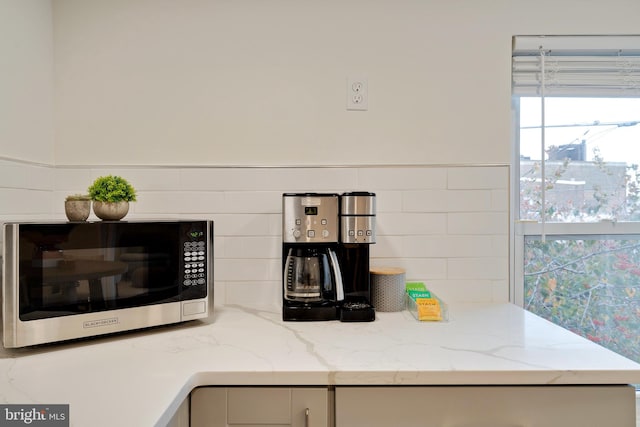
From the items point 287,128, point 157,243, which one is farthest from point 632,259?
point 157,243

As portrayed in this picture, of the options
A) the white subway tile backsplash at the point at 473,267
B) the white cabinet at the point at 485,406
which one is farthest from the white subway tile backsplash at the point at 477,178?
the white cabinet at the point at 485,406

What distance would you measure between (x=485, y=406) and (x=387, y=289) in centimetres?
48

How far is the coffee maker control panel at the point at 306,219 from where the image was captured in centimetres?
121

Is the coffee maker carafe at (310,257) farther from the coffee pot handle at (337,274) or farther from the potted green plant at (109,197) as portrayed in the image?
the potted green plant at (109,197)

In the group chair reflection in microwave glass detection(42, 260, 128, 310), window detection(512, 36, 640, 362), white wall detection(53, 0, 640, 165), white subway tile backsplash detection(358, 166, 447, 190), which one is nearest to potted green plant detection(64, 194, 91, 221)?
chair reflection in microwave glass detection(42, 260, 128, 310)

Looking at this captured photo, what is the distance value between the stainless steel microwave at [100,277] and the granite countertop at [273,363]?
0.05 m

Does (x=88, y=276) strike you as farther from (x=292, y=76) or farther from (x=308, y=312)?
(x=292, y=76)

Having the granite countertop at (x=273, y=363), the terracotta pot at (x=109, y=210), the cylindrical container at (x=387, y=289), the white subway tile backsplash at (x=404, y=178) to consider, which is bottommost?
the granite countertop at (x=273, y=363)

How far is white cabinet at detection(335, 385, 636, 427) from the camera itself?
0.89 meters

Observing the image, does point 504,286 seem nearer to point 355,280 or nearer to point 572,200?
point 572,200

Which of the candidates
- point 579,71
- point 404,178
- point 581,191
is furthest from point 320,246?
point 579,71

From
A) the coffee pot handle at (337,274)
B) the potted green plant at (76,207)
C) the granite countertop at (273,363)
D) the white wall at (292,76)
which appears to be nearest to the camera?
the granite countertop at (273,363)

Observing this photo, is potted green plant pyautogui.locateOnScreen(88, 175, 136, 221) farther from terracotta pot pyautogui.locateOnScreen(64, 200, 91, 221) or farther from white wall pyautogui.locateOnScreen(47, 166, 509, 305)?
white wall pyautogui.locateOnScreen(47, 166, 509, 305)

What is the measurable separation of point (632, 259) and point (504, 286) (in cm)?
50
